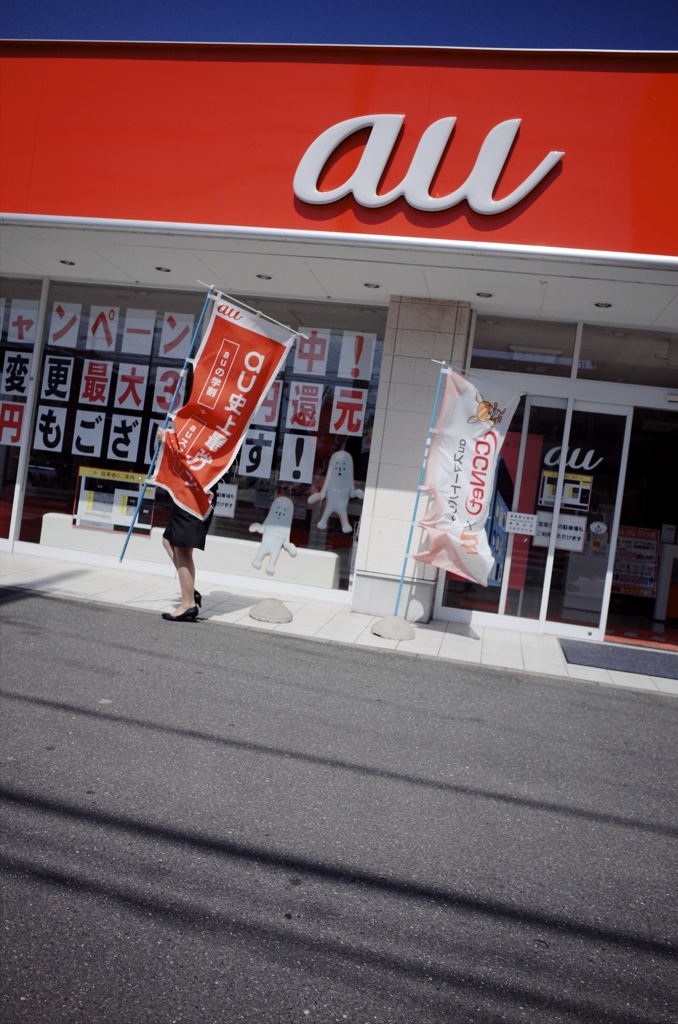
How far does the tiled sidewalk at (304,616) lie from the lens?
7000mm

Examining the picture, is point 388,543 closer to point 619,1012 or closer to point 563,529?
point 563,529

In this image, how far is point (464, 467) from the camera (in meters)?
7.57

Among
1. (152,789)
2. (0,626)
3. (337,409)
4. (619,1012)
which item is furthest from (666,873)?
(337,409)

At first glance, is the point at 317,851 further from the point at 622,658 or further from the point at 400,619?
the point at 622,658

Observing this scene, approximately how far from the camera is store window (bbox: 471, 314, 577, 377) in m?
8.45

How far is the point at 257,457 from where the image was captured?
30.0ft

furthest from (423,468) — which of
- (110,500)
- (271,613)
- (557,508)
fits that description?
(110,500)

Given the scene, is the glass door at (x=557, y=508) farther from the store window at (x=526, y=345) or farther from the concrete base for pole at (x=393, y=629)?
the concrete base for pole at (x=393, y=629)

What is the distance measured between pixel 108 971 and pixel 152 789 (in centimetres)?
123

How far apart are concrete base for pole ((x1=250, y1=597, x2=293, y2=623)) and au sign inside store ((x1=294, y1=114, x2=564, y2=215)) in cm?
365

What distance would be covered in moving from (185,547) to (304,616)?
66.1 inches

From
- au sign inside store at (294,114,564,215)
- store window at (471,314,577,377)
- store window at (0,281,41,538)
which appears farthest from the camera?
store window at (0,281,41,538)

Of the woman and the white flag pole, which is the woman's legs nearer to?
the woman

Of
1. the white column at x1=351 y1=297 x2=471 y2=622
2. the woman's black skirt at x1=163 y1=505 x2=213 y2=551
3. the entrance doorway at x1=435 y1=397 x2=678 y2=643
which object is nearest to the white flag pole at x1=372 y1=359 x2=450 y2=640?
the white column at x1=351 y1=297 x2=471 y2=622
